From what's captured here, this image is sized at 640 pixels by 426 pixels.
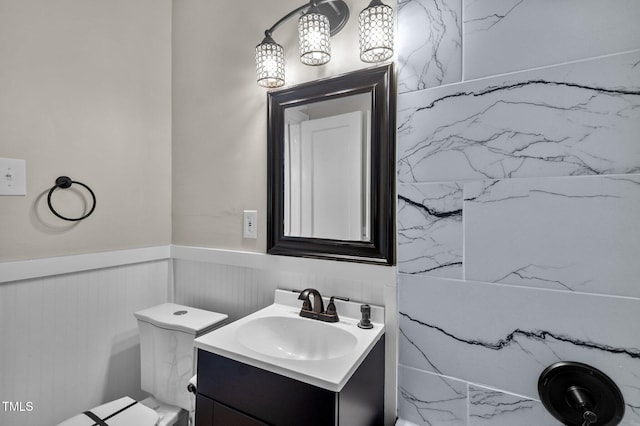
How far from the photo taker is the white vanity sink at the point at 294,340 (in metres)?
0.78

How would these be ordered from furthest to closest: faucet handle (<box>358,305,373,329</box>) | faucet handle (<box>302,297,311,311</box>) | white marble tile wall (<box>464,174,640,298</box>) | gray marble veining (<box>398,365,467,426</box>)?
faucet handle (<box>302,297,311,311</box>) → faucet handle (<box>358,305,373,329</box>) → gray marble veining (<box>398,365,467,426</box>) → white marble tile wall (<box>464,174,640,298</box>)

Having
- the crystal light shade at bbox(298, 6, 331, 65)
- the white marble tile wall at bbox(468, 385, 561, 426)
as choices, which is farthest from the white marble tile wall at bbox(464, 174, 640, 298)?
the crystal light shade at bbox(298, 6, 331, 65)

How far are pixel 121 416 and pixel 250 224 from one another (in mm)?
865

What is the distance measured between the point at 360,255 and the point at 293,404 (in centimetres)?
51

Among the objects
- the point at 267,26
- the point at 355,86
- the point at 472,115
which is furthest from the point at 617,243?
the point at 267,26

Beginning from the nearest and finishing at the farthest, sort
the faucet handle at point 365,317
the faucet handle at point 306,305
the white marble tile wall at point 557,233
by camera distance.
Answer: the white marble tile wall at point 557,233 < the faucet handle at point 365,317 < the faucet handle at point 306,305

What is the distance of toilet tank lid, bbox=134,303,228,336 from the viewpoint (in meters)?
1.21

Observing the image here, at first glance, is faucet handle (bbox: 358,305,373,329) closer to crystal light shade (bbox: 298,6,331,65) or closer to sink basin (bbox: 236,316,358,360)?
sink basin (bbox: 236,316,358,360)

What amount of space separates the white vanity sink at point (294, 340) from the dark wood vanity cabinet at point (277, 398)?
3 cm

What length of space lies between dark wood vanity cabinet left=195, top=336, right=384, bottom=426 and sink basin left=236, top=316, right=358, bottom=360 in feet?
0.42

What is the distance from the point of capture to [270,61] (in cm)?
119

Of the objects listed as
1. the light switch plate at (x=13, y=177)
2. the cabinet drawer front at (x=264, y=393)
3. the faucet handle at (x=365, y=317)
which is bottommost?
the cabinet drawer front at (x=264, y=393)

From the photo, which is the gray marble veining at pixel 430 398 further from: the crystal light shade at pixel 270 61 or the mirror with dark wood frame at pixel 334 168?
the crystal light shade at pixel 270 61

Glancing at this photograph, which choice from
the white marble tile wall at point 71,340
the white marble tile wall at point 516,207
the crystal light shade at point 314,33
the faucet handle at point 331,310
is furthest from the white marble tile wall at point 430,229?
the white marble tile wall at point 71,340
